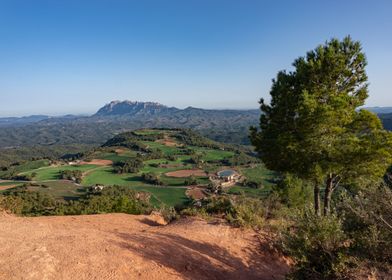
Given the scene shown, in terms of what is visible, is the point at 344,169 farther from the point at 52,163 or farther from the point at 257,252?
the point at 52,163

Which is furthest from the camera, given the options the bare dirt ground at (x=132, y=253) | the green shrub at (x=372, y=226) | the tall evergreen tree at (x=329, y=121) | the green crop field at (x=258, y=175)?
the green crop field at (x=258, y=175)

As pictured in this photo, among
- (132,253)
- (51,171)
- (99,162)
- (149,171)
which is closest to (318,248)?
(132,253)

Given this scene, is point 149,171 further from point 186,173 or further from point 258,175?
point 258,175

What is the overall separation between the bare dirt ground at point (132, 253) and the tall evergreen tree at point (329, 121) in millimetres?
3771

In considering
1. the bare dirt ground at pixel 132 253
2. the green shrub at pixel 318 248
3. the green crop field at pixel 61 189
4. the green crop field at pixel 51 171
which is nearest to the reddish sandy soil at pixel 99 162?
the green crop field at pixel 51 171

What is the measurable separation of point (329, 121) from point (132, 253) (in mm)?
8170

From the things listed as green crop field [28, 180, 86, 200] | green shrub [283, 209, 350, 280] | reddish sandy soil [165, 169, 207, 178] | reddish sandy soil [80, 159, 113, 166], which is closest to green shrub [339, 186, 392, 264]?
green shrub [283, 209, 350, 280]

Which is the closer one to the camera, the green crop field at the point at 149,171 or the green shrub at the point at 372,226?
the green shrub at the point at 372,226

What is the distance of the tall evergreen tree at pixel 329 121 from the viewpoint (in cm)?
1049

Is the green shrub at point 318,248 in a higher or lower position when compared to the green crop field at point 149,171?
higher

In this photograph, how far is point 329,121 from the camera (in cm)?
1048

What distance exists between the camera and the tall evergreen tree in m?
10.5

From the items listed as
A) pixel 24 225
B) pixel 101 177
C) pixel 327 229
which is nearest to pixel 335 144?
pixel 327 229

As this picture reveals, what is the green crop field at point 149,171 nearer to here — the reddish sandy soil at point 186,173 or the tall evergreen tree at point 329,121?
the reddish sandy soil at point 186,173
